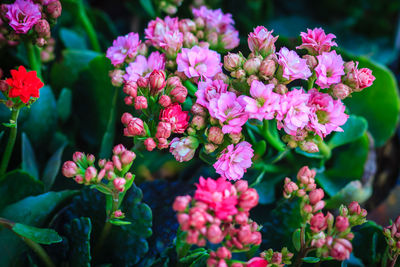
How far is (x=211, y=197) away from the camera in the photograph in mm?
490

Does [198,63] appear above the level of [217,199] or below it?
above

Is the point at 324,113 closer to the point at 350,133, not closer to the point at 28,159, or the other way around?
the point at 350,133

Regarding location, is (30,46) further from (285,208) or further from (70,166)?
(285,208)

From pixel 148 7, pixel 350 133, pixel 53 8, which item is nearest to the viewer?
pixel 53 8

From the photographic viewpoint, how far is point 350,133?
0.85 metres

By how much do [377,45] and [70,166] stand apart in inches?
41.8

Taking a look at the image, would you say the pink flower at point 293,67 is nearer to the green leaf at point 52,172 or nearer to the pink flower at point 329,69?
the pink flower at point 329,69

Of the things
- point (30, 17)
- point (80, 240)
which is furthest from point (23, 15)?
point (80, 240)

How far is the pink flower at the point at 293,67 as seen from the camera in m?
0.59

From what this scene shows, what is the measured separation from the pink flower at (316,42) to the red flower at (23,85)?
15.7 inches

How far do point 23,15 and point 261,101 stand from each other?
42 centimetres

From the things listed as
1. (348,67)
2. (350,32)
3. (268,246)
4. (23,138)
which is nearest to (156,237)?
(268,246)

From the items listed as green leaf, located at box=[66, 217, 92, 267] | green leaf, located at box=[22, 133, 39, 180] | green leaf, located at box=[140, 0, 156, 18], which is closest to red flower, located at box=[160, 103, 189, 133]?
green leaf, located at box=[66, 217, 92, 267]

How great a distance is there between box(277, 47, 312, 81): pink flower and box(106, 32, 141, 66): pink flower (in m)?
0.25
